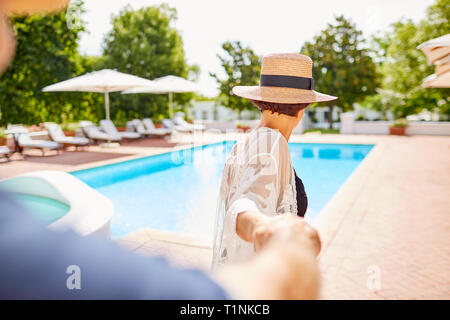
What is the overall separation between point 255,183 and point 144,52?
26.9m

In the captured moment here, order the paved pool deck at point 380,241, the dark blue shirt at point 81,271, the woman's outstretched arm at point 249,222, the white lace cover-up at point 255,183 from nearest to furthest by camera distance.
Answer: the dark blue shirt at point 81,271, the woman's outstretched arm at point 249,222, the white lace cover-up at point 255,183, the paved pool deck at point 380,241

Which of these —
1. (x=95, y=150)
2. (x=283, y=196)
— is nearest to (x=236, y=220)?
(x=283, y=196)

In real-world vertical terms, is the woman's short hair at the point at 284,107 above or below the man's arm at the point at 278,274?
above

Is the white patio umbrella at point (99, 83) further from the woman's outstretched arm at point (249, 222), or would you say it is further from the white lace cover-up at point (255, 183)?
the woman's outstretched arm at point (249, 222)

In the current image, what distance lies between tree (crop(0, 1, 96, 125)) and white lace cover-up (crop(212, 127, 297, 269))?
21.6 m

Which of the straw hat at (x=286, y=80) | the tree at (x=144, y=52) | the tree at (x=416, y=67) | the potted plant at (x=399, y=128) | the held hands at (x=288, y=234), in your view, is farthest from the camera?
the tree at (x=144, y=52)

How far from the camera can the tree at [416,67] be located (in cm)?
2600

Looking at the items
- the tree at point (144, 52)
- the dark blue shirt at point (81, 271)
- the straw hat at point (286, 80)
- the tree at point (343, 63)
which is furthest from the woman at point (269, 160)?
the tree at point (343, 63)

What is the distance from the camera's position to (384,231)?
18.1 feet

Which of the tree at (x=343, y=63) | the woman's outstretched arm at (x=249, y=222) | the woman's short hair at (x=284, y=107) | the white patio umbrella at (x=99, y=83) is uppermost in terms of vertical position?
the tree at (x=343, y=63)

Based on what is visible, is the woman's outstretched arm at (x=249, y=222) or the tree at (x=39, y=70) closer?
the woman's outstretched arm at (x=249, y=222)

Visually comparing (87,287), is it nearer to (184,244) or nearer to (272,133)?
(272,133)

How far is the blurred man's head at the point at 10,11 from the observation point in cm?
52

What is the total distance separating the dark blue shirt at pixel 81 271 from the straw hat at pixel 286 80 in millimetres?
1210
